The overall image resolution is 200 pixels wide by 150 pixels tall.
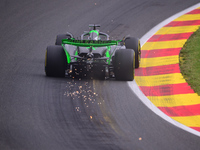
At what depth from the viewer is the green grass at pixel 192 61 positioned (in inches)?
455

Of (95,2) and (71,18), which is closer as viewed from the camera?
(71,18)

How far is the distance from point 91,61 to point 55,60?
0.86 meters

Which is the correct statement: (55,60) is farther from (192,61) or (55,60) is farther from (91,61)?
(192,61)

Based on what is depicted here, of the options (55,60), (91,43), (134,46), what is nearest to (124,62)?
(91,43)

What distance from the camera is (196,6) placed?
18.5 metres

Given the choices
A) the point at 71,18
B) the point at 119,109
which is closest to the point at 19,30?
the point at 71,18

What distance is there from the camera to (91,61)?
11.0 meters

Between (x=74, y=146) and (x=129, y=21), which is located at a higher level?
(x=129, y=21)

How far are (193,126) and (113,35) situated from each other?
6789mm

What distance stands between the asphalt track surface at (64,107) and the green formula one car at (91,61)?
20 centimetres

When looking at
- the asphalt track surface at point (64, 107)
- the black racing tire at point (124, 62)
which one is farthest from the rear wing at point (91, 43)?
the asphalt track surface at point (64, 107)

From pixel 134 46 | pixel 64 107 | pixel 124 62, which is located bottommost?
pixel 64 107

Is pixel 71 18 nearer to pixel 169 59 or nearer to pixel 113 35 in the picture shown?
pixel 113 35

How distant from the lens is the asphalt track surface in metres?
8.27
